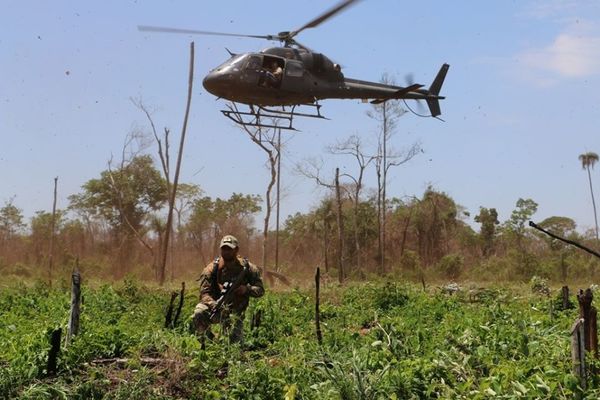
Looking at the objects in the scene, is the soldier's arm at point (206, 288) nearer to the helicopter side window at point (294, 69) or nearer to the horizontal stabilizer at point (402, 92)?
the helicopter side window at point (294, 69)

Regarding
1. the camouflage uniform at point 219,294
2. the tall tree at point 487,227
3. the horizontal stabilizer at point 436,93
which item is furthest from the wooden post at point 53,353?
the tall tree at point 487,227

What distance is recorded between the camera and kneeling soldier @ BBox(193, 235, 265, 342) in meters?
8.59

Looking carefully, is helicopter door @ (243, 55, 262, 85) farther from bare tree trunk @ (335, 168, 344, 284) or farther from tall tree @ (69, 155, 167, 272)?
tall tree @ (69, 155, 167, 272)

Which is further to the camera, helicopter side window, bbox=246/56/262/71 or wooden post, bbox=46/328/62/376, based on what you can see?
helicopter side window, bbox=246/56/262/71

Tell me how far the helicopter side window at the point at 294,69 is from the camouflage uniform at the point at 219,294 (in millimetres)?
6410

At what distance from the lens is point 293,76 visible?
48.3 ft

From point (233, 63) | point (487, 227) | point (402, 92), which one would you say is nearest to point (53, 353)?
point (233, 63)

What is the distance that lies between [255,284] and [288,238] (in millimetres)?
36517

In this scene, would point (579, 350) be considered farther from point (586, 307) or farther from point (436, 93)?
point (436, 93)

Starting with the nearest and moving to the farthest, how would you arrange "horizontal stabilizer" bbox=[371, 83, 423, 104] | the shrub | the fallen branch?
1. the fallen branch
2. "horizontal stabilizer" bbox=[371, 83, 423, 104]
3. the shrub

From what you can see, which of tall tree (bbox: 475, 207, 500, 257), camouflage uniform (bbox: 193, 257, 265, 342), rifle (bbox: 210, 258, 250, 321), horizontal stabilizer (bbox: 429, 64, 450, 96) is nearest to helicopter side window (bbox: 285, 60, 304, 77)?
Result: horizontal stabilizer (bbox: 429, 64, 450, 96)

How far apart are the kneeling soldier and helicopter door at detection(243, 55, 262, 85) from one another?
6.17 meters

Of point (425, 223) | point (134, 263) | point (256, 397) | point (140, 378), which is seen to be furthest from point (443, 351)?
point (425, 223)

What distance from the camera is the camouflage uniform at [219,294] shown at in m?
8.64
